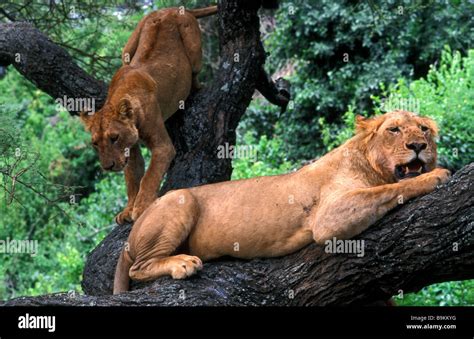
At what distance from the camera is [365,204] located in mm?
4648

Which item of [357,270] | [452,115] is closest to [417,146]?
[357,270]

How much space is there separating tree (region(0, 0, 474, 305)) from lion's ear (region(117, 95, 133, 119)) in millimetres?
477

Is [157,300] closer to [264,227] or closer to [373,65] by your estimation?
[264,227]

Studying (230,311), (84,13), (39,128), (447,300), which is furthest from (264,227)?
(39,128)

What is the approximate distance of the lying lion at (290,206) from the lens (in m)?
4.75

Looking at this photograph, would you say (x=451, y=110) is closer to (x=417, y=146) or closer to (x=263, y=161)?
(x=263, y=161)

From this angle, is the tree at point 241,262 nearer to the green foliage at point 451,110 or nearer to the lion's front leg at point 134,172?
the lion's front leg at point 134,172

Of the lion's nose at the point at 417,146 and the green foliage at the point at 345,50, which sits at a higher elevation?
the green foliage at the point at 345,50

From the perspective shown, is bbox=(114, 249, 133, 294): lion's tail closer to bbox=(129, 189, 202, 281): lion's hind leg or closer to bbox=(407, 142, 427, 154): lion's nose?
bbox=(129, 189, 202, 281): lion's hind leg

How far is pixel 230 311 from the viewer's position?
479cm

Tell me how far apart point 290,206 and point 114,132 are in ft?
5.25

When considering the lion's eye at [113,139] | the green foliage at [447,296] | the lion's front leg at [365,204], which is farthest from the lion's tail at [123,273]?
the green foliage at [447,296]

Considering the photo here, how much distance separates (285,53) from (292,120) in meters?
1.06

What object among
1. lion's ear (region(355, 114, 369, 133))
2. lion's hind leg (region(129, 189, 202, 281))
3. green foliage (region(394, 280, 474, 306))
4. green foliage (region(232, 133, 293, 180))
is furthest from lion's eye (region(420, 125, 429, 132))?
green foliage (region(232, 133, 293, 180))
